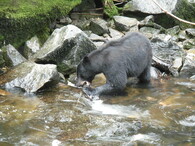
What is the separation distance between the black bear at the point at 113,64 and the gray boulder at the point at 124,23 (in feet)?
14.3

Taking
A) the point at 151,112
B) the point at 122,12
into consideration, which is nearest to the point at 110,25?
the point at 122,12

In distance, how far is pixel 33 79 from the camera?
7.34 meters

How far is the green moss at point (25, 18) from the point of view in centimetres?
904

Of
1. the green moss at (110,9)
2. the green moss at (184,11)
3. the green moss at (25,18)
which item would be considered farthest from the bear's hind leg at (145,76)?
the green moss at (184,11)

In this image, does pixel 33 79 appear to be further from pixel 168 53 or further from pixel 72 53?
pixel 168 53

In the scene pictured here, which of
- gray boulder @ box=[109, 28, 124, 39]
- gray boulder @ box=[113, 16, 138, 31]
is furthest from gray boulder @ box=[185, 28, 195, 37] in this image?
gray boulder @ box=[109, 28, 124, 39]

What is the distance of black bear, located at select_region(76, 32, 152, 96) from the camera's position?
7363mm

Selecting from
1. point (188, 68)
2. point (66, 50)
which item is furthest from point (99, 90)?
point (188, 68)

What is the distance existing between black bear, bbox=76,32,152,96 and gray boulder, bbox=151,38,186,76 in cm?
188

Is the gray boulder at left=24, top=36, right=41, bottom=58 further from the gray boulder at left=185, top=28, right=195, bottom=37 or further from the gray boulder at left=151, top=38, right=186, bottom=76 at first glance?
the gray boulder at left=185, top=28, right=195, bottom=37

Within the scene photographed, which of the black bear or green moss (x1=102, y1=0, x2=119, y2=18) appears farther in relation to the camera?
green moss (x1=102, y1=0, x2=119, y2=18)

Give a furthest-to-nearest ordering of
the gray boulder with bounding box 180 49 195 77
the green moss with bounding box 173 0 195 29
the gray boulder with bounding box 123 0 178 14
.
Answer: the green moss with bounding box 173 0 195 29 → the gray boulder with bounding box 123 0 178 14 → the gray boulder with bounding box 180 49 195 77

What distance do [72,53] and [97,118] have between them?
2.97 metres

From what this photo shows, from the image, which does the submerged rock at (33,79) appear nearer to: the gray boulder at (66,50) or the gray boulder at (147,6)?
the gray boulder at (66,50)
